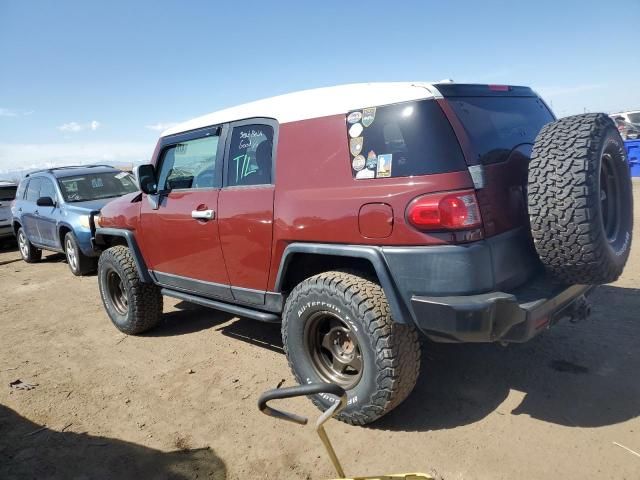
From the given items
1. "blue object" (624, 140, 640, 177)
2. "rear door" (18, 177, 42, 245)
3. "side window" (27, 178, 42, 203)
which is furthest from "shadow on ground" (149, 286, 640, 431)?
"blue object" (624, 140, 640, 177)

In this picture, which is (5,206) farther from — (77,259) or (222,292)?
(222,292)

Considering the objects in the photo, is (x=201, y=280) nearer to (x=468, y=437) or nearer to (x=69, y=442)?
(x=69, y=442)

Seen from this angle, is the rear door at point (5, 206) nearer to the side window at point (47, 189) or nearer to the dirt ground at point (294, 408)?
the side window at point (47, 189)

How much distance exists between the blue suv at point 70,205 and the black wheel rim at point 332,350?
17.7 ft

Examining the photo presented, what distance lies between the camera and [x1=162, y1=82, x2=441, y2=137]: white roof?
2.53 meters

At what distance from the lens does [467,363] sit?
3.49 m

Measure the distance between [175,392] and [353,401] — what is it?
5.02 ft

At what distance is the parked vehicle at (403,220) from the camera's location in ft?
7.61

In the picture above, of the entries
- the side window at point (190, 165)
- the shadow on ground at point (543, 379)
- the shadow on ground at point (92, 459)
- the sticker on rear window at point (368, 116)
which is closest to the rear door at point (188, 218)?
the side window at point (190, 165)

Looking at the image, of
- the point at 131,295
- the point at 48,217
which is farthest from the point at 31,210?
the point at 131,295

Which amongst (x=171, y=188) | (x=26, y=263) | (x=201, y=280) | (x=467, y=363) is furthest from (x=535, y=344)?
(x=26, y=263)

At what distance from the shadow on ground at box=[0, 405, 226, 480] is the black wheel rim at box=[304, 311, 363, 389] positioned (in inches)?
32.4

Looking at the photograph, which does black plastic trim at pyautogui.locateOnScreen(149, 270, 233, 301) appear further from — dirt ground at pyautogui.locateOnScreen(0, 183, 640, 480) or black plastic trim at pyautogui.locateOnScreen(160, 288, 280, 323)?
dirt ground at pyautogui.locateOnScreen(0, 183, 640, 480)

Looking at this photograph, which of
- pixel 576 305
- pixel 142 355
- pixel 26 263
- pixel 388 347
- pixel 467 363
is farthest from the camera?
pixel 26 263
